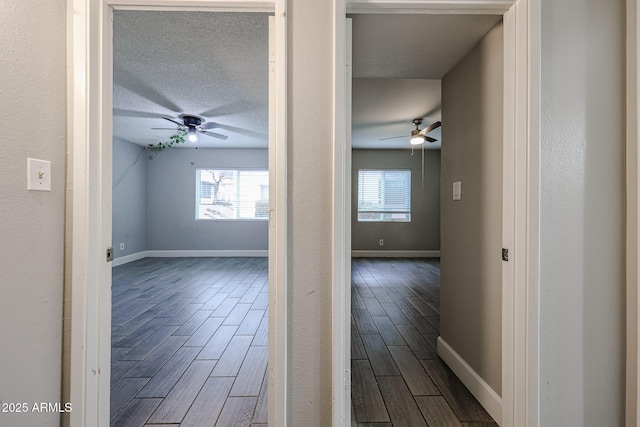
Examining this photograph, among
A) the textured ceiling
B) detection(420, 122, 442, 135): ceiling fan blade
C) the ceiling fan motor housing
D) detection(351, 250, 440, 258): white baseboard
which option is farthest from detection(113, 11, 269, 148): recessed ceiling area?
detection(351, 250, 440, 258): white baseboard

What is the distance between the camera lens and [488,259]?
1.54 metres

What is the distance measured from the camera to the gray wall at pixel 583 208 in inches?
48.3

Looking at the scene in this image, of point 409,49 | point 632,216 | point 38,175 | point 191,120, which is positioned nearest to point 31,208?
point 38,175

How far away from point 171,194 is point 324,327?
599cm

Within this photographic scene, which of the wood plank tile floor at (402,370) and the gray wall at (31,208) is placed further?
the wood plank tile floor at (402,370)

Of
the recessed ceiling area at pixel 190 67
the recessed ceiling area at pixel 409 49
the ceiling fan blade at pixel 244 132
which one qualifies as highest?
the ceiling fan blade at pixel 244 132

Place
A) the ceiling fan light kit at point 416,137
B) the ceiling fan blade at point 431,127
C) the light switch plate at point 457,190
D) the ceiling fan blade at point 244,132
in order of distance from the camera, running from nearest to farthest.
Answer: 1. the light switch plate at point 457,190
2. the ceiling fan blade at point 431,127
3. the ceiling fan light kit at point 416,137
4. the ceiling fan blade at point 244,132

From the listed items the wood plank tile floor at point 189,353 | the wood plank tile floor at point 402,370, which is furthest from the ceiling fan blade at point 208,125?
the wood plank tile floor at point 402,370

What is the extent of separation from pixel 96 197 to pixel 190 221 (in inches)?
211

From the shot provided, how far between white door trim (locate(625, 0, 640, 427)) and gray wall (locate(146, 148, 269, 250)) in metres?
5.51

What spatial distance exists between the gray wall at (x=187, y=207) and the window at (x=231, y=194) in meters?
0.14

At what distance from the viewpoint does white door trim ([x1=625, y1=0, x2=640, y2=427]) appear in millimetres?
1173

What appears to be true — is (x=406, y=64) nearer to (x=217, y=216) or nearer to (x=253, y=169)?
(x=253, y=169)

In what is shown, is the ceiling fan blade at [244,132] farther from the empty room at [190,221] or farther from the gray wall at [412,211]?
the gray wall at [412,211]
